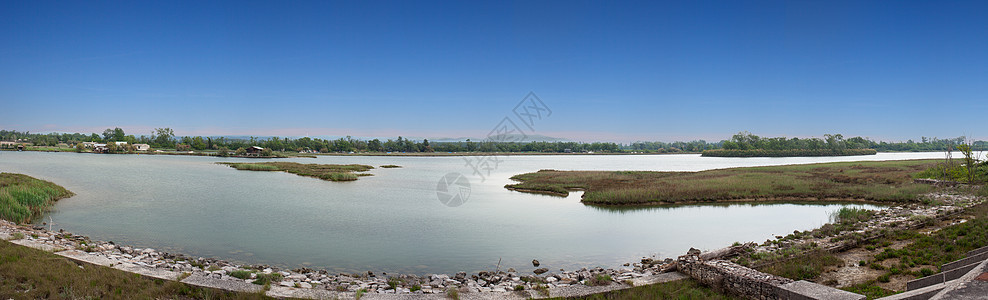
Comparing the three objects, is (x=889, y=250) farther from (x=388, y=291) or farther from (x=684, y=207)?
(x=684, y=207)

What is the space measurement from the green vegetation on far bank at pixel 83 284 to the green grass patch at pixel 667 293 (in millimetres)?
6001

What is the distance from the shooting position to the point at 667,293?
27.3 feet

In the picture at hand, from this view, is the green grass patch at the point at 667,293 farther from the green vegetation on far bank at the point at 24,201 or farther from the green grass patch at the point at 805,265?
the green vegetation on far bank at the point at 24,201

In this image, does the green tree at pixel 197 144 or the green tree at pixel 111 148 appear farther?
the green tree at pixel 197 144

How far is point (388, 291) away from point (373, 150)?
159503mm

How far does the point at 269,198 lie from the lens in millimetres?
28672

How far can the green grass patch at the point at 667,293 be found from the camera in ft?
26.3

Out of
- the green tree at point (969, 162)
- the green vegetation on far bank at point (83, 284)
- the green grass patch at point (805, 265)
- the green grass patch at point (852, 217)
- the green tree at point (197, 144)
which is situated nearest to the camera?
the green vegetation on far bank at point (83, 284)

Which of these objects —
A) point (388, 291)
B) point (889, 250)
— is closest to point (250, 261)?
point (388, 291)

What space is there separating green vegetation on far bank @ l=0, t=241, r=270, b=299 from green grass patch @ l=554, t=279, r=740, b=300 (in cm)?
600

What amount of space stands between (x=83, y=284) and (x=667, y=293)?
33.5 ft

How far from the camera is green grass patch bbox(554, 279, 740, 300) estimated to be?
8.02m

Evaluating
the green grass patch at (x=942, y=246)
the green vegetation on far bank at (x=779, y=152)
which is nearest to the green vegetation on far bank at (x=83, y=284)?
the green grass patch at (x=942, y=246)

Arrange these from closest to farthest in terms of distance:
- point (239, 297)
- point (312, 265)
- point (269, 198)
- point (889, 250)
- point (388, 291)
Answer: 1. point (239, 297)
2. point (388, 291)
3. point (889, 250)
4. point (312, 265)
5. point (269, 198)
